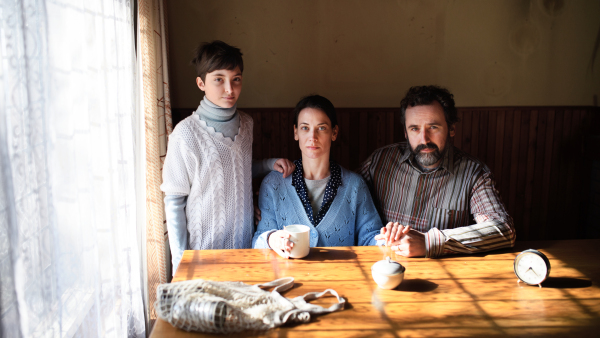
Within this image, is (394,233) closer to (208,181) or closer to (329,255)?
(329,255)

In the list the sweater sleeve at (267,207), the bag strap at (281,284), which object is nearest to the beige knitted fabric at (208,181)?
the sweater sleeve at (267,207)

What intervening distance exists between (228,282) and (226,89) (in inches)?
39.5

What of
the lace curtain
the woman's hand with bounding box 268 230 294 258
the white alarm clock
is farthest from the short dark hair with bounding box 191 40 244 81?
the white alarm clock

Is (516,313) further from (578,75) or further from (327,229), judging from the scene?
(578,75)

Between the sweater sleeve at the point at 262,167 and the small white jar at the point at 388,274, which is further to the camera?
the sweater sleeve at the point at 262,167

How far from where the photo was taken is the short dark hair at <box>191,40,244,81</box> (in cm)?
199

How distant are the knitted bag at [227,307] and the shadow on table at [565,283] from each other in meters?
0.78

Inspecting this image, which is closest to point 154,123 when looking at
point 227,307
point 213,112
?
point 213,112

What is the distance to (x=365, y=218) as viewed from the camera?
2.14m

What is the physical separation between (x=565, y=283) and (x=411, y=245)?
0.56 metres

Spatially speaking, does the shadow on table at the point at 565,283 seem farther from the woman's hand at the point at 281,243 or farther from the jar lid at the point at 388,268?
the woman's hand at the point at 281,243

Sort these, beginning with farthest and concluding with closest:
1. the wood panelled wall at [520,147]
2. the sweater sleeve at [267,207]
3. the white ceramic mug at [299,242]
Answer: the wood panelled wall at [520,147] < the sweater sleeve at [267,207] < the white ceramic mug at [299,242]

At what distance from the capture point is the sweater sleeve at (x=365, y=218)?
209 centimetres

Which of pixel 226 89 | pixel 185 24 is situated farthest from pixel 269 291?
pixel 185 24
